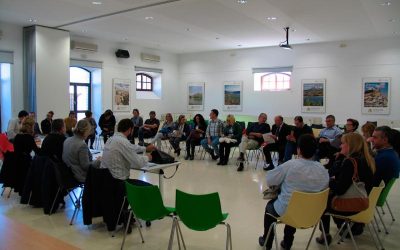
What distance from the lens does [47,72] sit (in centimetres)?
944

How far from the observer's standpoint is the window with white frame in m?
12.1

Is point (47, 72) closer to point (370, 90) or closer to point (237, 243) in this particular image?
point (237, 243)

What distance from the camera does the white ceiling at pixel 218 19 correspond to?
276 inches

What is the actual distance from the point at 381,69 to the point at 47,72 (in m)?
9.37

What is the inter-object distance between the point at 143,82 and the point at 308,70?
5.90 meters

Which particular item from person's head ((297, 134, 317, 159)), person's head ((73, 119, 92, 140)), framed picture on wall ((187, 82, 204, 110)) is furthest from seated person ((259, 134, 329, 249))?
framed picture on wall ((187, 82, 204, 110))

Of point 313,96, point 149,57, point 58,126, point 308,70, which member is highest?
point 149,57

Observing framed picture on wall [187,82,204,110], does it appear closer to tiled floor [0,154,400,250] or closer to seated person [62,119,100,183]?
tiled floor [0,154,400,250]

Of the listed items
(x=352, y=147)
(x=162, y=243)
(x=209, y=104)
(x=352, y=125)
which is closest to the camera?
(x=352, y=147)

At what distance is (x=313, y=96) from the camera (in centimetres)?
1154

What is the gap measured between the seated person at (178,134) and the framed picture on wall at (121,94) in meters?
3.31

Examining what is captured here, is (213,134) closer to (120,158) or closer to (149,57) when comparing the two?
(120,158)

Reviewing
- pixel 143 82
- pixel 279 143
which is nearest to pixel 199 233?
pixel 279 143

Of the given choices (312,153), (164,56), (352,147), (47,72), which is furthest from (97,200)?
(164,56)
